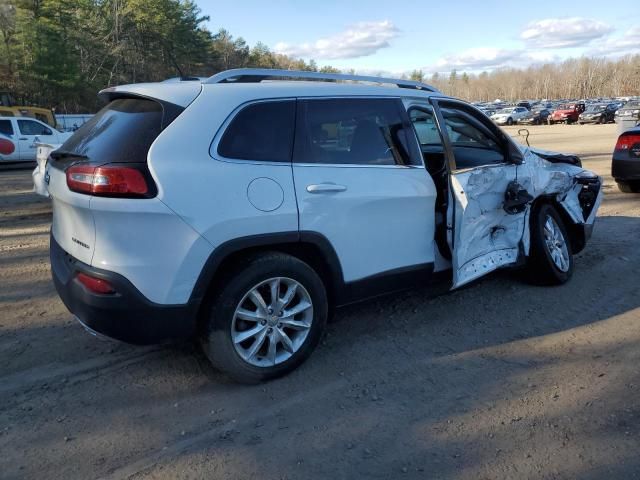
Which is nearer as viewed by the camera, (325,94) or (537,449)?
(537,449)

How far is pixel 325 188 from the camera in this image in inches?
135

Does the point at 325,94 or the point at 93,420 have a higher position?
the point at 325,94

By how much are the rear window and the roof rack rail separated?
47 centimetres

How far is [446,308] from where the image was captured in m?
4.57

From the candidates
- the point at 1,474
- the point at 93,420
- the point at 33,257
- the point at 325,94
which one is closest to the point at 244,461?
the point at 93,420

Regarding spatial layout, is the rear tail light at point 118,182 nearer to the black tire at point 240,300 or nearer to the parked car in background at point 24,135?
→ the black tire at point 240,300

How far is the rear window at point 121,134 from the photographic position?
300 centimetres

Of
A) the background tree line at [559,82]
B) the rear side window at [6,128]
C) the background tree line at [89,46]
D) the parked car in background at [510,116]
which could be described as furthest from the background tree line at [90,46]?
the background tree line at [559,82]

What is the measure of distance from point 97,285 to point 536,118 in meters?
50.3

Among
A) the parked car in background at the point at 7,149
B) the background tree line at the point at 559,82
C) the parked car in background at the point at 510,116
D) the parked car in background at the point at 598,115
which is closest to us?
the parked car in background at the point at 7,149

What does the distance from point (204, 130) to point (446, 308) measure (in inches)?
101

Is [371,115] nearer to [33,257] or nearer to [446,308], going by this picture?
[446,308]

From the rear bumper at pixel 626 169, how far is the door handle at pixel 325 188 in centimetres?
735

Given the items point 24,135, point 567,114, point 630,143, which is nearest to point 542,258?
point 630,143
